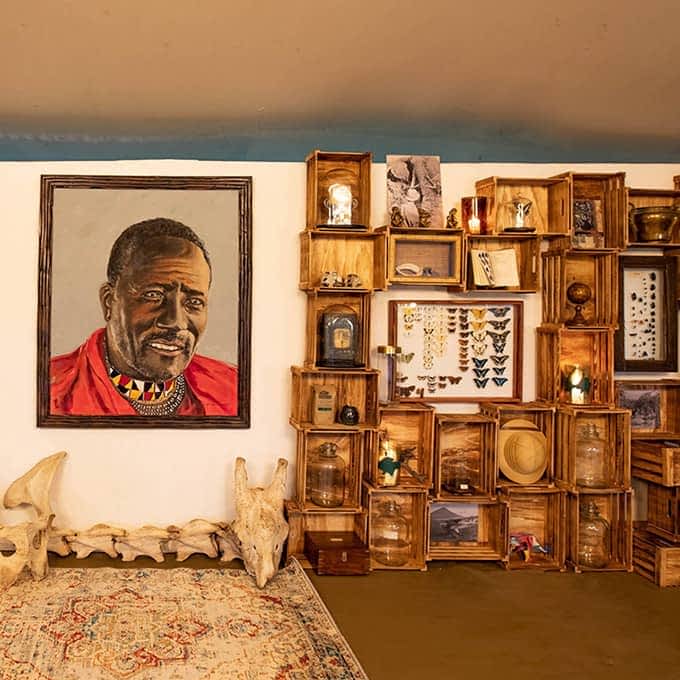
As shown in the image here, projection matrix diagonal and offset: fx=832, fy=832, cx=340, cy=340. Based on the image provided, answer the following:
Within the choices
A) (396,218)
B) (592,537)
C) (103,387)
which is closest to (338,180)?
(396,218)

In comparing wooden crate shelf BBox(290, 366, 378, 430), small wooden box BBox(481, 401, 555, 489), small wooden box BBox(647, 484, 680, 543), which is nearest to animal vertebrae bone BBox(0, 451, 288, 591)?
wooden crate shelf BBox(290, 366, 378, 430)

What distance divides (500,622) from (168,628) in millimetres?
1425

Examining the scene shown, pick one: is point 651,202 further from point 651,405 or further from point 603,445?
point 603,445

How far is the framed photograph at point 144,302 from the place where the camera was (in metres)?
4.62

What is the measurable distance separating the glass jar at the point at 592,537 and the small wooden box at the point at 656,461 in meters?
0.34

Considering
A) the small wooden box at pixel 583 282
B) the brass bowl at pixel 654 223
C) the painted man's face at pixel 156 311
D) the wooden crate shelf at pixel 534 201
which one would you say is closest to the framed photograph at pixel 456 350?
the small wooden box at pixel 583 282

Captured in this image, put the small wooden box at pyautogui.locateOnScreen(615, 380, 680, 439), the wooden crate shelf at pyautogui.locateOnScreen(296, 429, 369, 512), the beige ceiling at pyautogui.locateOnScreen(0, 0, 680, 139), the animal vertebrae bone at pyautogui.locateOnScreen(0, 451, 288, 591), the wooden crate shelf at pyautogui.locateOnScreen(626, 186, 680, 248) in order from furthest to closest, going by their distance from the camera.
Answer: the small wooden box at pyautogui.locateOnScreen(615, 380, 680, 439), the wooden crate shelf at pyautogui.locateOnScreen(626, 186, 680, 248), the wooden crate shelf at pyautogui.locateOnScreen(296, 429, 369, 512), the animal vertebrae bone at pyautogui.locateOnScreen(0, 451, 288, 591), the beige ceiling at pyautogui.locateOnScreen(0, 0, 680, 139)

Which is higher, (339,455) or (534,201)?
(534,201)

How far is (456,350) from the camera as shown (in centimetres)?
474

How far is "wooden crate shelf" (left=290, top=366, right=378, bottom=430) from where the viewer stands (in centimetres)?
446

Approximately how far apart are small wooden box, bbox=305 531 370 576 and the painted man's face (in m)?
1.26

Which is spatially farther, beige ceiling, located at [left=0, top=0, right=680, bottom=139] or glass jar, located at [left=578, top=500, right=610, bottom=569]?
glass jar, located at [left=578, top=500, right=610, bottom=569]

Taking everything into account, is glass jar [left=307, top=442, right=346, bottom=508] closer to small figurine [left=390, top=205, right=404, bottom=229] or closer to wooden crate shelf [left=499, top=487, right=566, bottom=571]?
wooden crate shelf [left=499, top=487, right=566, bottom=571]

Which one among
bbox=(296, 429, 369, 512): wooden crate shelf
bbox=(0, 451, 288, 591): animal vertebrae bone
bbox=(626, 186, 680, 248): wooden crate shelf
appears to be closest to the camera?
bbox=(0, 451, 288, 591): animal vertebrae bone
